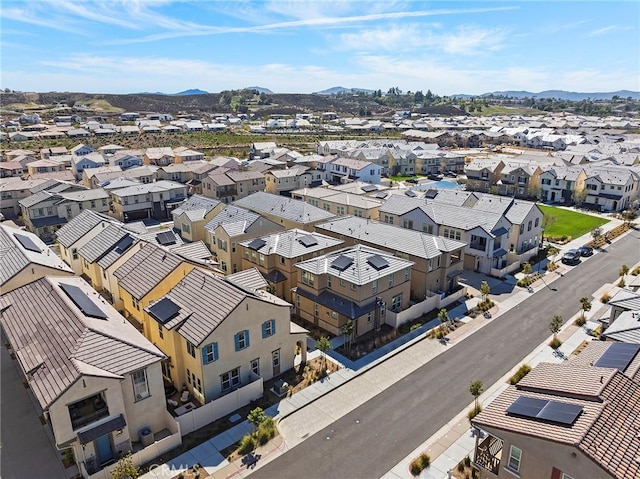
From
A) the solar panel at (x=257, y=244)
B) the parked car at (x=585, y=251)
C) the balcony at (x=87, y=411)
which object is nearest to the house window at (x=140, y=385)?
the balcony at (x=87, y=411)

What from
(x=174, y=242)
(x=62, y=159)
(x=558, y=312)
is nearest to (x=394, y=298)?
(x=558, y=312)

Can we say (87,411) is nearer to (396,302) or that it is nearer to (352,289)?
(352,289)

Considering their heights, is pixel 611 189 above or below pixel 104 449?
above

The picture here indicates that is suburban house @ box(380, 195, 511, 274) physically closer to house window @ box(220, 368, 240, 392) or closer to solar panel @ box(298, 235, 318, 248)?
solar panel @ box(298, 235, 318, 248)

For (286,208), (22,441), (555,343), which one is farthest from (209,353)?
(286,208)

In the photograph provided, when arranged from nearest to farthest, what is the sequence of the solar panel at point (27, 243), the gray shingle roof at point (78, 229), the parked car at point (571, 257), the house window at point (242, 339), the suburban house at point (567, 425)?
the suburban house at point (567, 425) < the house window at point (242, 339) < the solar panel at point (27, 243) < the gray shingle roof at point (78, 229) < the parked car at point (571, 257)

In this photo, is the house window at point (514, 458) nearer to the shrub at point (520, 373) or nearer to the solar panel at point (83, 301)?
the shrub at point (520, 373)

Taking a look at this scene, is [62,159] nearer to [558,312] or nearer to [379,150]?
[379,150]
